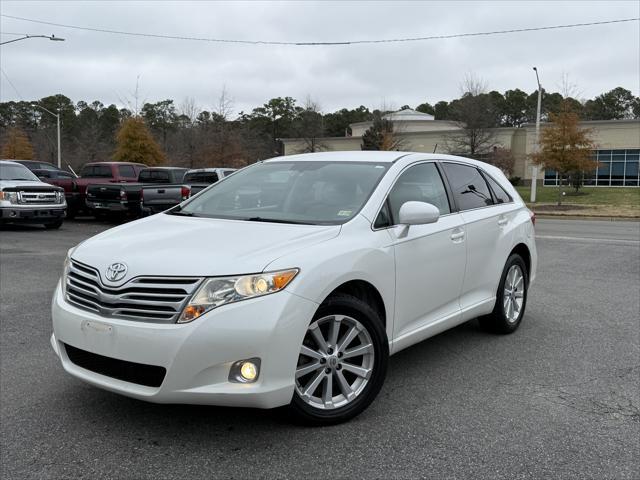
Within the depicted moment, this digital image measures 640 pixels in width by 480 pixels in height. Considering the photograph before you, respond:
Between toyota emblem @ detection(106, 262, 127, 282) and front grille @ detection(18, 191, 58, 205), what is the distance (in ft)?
44.8

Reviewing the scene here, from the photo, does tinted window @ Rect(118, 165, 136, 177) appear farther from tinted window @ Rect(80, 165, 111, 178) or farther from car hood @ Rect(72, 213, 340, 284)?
car hood @ Rect(72, 213, 340, 284)

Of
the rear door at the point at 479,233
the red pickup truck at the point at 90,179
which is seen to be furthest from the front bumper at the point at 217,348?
the red pickup truck at the point at 90,179

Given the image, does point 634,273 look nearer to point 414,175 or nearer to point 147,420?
point 414,175

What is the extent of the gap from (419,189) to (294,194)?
0.99m

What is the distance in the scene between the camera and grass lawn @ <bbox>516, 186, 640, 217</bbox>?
27127 mm

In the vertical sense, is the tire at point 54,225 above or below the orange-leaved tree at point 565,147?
below

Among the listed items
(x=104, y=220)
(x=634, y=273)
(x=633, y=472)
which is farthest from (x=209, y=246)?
(x=104, y=220)

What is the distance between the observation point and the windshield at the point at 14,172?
16.0m

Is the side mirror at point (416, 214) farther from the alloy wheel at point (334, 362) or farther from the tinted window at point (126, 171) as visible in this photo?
the tinted window at point (126, 171)

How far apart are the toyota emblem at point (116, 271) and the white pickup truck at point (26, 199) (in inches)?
532

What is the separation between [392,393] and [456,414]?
51 cm

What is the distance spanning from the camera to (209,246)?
3443 mm

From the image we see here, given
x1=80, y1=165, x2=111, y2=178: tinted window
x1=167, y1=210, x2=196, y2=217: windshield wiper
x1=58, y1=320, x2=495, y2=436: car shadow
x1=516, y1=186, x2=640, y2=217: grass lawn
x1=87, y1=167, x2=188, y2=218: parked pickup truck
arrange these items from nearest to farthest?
x1=58, y1=320, x2=495, y2=436: car shadow
x1=167, y1=210, x2=196, y2=217: windshield wiper
x1=87, y1=167, x2=188, y2=218: parked pickup truck
x1=80, y1=165, x2=111, y2=178: tinted window
x1=516, y1=186, x2=640, y2=217: grass lawn

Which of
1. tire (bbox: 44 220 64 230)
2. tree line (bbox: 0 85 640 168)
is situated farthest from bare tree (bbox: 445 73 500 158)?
tire (bbox: 44 220 64 230)
